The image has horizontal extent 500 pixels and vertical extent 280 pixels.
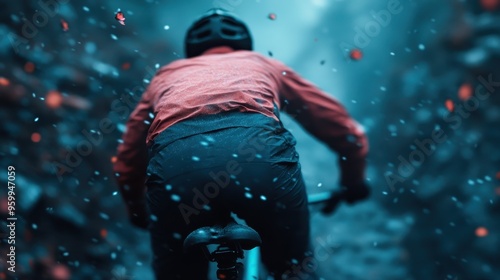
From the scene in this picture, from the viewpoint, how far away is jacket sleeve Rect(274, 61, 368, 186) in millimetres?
2479

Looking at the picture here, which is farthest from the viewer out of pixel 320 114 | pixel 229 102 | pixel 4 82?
pixel 4 82

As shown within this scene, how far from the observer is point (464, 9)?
19.7 feet

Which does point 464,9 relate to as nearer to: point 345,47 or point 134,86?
point 345,47

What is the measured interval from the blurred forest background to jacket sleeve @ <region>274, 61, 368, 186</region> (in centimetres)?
301

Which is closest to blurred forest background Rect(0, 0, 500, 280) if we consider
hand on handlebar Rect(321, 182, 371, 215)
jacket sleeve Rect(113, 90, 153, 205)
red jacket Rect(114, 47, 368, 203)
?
jacket sleeve Rect(113, 90, 153, 205)

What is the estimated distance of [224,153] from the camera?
187cm

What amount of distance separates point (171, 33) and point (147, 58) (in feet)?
1.75

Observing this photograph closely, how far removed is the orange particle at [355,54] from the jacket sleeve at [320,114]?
449 centimetres

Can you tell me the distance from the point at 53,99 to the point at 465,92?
177 inches

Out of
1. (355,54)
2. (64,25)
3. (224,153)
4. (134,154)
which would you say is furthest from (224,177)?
(355,54)

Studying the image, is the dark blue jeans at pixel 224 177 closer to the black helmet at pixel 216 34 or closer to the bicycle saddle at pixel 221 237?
the bicycle saddle at pixel 221 237

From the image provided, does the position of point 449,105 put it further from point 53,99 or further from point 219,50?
point 53,99

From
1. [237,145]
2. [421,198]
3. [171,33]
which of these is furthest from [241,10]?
[237,145]

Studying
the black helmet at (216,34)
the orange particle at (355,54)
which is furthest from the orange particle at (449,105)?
the black helmet at (216,34)
